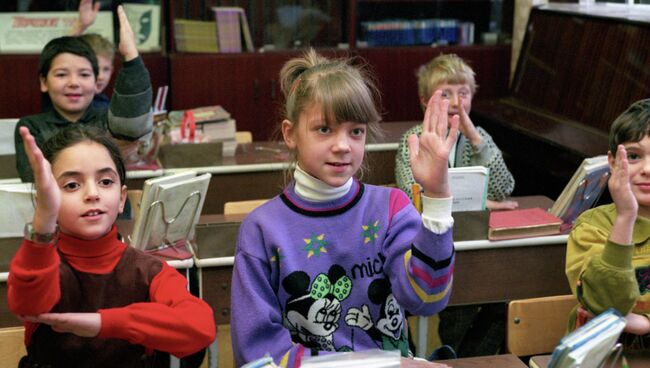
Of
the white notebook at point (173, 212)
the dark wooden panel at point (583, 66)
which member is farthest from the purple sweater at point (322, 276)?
the dark wooden panel at point (583, 66)

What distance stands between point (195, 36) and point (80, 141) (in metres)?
3.64

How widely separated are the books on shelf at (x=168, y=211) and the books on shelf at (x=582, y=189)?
3.89ft

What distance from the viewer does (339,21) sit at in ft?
18.6

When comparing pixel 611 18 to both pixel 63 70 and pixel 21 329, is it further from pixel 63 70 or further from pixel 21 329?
pixel 21 329

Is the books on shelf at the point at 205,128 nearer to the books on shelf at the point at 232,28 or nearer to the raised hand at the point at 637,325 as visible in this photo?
the books on shelf at the point at 232,28

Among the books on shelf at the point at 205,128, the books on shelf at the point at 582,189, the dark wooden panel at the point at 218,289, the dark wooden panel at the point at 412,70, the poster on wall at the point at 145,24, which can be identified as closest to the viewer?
the dark wooden panel at the point at 218,289

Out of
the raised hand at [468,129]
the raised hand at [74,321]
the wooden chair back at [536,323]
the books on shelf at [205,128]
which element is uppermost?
the raised hand at [468,129]

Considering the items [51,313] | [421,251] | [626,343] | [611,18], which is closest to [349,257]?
[421,251]

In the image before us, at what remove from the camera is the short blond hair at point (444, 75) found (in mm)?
3441

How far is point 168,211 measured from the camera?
8.96 ft

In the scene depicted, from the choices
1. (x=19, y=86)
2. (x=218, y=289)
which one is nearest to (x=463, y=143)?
(x=218, y=289)

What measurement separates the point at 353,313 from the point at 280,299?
155 millimetres

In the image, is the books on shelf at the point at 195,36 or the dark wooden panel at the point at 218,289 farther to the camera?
the books on shelf at the point at 195,36

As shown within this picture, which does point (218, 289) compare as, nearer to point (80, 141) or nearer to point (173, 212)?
point (173, 212)
